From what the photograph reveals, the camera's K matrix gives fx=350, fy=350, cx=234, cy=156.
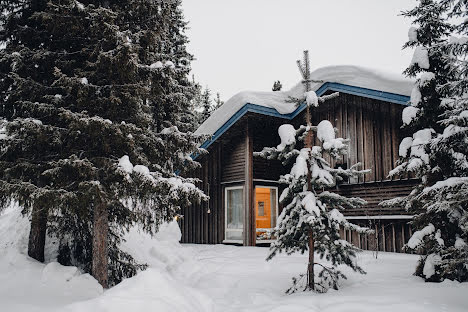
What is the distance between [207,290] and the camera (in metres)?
6.76

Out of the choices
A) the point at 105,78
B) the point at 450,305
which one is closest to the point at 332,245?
the point at 450,305

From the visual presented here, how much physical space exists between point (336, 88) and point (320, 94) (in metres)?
0.83

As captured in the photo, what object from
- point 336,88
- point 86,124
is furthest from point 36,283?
point 336,88

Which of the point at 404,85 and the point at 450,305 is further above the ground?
the point at 404,85

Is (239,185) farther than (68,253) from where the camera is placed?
Yes

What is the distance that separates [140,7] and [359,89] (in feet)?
24.8

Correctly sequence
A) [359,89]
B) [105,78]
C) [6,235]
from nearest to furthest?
[105,78] < [6,235] < [359,89]

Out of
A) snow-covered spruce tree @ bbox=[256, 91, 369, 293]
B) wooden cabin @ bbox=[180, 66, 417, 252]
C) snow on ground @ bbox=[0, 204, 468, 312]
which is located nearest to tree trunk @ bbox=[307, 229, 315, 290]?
snow-covered spruce tree @ bbox=[256, 91, 369, 293]

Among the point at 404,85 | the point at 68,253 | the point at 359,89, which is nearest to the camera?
the point at 68,253

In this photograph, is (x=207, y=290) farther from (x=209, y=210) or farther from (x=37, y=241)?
(x=209, y=210)

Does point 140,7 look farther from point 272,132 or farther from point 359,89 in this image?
point 272,132

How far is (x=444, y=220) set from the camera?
620cm

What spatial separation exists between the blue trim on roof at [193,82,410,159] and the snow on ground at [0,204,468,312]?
15.0ft

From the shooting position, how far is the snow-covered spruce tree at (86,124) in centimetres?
521
